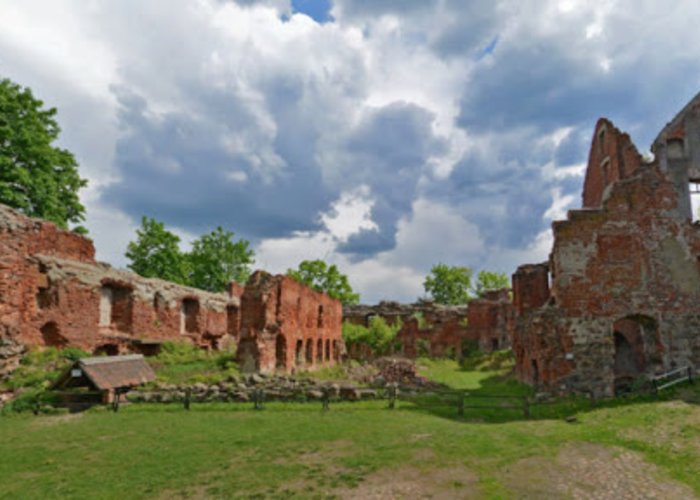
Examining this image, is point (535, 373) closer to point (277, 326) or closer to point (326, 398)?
point (326, 398)

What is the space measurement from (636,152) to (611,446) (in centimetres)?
1999

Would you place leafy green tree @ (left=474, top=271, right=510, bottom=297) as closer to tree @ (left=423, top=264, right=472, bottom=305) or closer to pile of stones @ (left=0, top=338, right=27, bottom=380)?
tree @ (left=423, top=264, right=472, bottom=305)

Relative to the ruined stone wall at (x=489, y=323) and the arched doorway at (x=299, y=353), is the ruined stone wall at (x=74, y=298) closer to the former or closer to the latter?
the arched doorway at (x=299, y=353)

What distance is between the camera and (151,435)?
13.0 m

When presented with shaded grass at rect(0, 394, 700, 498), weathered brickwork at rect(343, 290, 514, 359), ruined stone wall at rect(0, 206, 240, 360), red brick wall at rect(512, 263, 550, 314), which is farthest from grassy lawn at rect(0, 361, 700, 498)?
weathered brickwork at rect(343, 290, 514, 359)

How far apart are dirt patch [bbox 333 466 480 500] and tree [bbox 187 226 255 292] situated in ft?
145

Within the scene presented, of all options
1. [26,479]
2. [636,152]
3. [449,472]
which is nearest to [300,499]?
[449,472]

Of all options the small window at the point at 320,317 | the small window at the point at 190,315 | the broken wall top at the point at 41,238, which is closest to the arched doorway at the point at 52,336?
the broken wall top at the point at 41,238

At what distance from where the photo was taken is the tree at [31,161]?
92.1ft

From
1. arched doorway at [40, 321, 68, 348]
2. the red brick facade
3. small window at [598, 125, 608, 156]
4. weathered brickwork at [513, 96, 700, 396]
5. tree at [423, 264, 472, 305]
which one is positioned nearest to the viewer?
weathered brickwork at [513, 96, 700, 396]

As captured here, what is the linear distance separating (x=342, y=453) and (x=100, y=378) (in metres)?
9.64

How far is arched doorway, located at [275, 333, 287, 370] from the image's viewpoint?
28.0m

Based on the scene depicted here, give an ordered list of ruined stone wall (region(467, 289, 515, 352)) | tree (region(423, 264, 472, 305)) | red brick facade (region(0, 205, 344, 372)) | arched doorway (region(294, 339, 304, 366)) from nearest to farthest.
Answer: red brick facade (region(0, 205, 344, 372)) < arched doorway (region(294, 339, 304, 366)) < ruined stone wall (region(467, 289, 515, 352)) < tree (region(423, 264, 472, 305))

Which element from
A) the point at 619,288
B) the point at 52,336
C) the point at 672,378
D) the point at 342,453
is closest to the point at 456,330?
the point at 619,288
